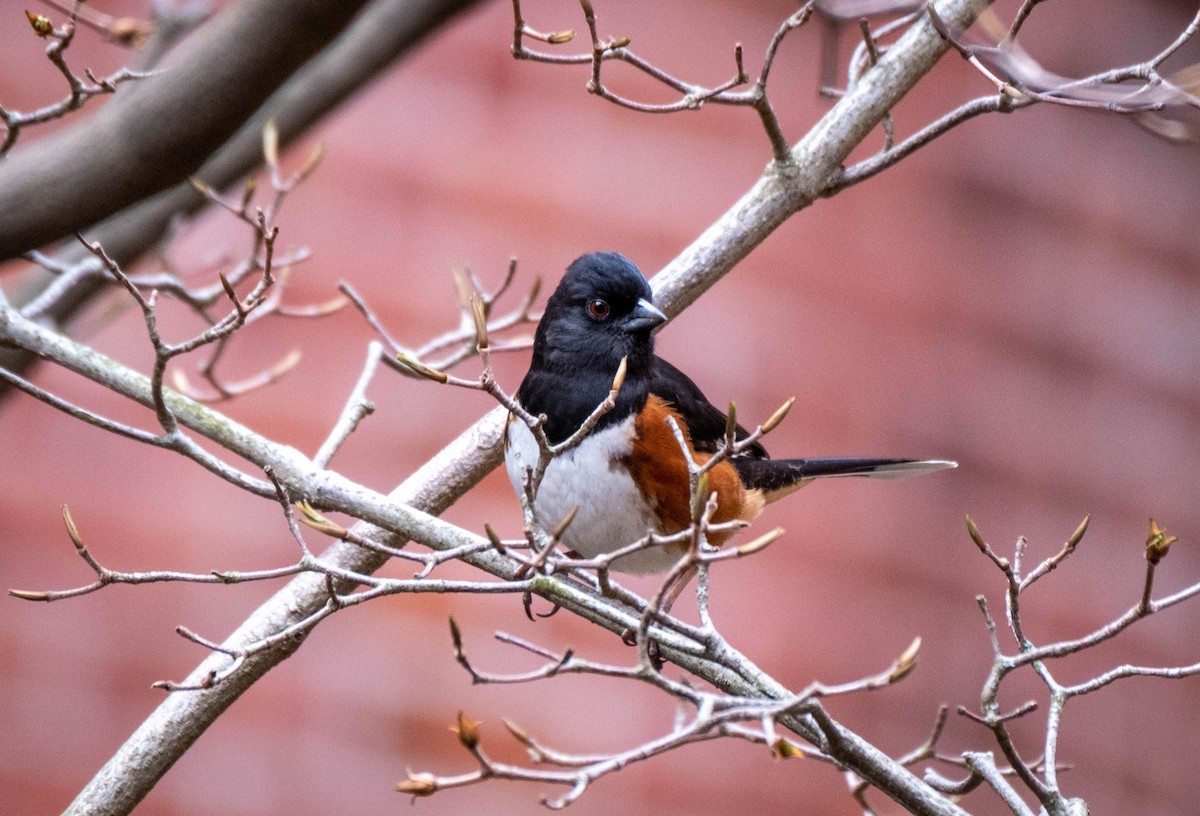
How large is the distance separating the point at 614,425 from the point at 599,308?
0.21 meters

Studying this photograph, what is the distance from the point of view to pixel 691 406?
2268mm

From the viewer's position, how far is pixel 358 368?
3.12 metres

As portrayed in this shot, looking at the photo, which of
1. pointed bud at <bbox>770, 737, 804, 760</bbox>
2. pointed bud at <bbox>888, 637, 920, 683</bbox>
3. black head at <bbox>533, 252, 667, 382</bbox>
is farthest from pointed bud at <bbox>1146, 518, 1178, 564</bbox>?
black head at <bbox>533, 252, 667, 382</bbox>

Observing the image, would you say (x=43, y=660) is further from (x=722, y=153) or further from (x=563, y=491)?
(x=722, y=153)

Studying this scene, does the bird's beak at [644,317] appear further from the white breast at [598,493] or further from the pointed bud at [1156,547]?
the pointed bud at [1156,547]

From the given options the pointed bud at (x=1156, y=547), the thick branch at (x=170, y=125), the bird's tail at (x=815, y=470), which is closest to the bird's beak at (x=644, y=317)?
the bird's tail at (x=815, y=470)

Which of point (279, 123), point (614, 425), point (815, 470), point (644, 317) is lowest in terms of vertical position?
point (614, 425)

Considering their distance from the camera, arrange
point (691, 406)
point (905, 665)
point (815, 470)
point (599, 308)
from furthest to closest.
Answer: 1. point (815, 470)
2. point (691, 406)
3. point (599, 308)
4. point (905, 665)

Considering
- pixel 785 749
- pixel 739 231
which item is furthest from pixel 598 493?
pixel 785 749

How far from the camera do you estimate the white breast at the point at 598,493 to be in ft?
6.61

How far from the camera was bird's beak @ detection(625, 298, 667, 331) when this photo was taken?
188 centimetres

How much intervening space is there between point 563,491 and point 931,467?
0.84 m

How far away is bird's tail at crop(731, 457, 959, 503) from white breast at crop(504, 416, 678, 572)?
453mm

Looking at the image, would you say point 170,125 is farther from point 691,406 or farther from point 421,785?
point 691,406
